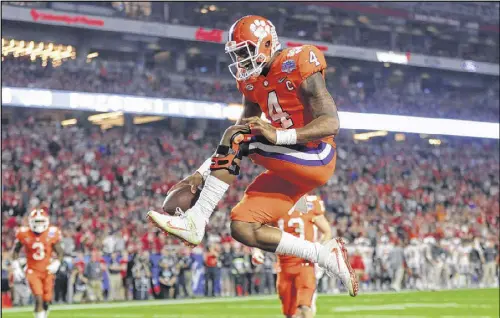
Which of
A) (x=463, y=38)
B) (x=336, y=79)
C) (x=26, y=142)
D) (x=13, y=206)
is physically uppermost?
(x=463, y=38)

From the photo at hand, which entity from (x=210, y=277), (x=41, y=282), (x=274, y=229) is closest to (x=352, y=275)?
(x=274, y=229)

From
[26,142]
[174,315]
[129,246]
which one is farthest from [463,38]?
[174,315]

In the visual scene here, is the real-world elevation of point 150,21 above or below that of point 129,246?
above

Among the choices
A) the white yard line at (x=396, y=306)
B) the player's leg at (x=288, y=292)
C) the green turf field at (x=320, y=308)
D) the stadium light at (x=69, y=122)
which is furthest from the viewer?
the stadium light at (x=69, y=122)

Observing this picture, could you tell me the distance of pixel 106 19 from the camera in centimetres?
3150

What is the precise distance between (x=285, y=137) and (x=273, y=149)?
0.18 meters

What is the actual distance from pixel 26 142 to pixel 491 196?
17163 mm

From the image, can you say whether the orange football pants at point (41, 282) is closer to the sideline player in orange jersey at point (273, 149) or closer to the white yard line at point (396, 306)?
the white yard line at point (396, 306)

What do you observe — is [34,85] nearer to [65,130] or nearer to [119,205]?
[65,130]

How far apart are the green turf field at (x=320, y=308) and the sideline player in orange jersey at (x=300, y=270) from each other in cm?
456

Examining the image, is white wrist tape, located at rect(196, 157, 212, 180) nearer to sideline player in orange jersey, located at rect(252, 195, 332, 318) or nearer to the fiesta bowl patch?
the fiesta bowl patch

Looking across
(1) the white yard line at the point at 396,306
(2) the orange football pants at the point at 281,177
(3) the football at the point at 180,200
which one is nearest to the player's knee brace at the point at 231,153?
(2) the orange football pants at the point at 281,177

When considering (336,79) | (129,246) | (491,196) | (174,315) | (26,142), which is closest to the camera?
(174,315)

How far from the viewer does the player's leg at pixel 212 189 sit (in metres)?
5.34
